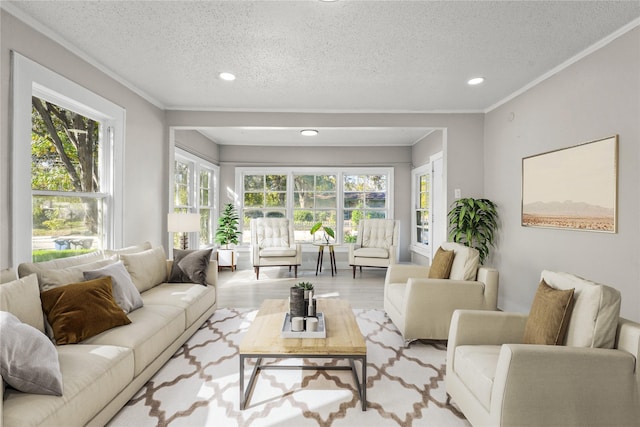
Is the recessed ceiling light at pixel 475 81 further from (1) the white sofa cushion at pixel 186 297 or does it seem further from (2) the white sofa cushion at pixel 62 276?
(2) the white sofa cushion at pixel 62 276

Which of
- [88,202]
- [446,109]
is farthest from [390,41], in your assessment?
[88,202]

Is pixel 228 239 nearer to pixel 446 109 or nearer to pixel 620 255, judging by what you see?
pixel 446 109

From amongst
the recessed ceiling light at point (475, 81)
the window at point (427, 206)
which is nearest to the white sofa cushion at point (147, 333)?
the recessed ceiling light at point (475, 81)

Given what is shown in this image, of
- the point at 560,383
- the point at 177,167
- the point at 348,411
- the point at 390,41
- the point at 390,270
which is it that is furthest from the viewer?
the point at 177,167

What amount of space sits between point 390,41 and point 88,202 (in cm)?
309

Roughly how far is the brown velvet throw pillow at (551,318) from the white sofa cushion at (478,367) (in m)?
0.22

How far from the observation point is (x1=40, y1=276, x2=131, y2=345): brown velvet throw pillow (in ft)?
6.27

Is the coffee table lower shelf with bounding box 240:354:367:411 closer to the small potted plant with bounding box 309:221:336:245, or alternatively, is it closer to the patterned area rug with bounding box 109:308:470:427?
the patterned area rug with bounding box 109:308:470:427

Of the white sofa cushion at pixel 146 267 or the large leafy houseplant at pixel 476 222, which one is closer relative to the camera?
the white sofa cushion at pixel 146 267

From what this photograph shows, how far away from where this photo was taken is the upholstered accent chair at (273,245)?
537 cm

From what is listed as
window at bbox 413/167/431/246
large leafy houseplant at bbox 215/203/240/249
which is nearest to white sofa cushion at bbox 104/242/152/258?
large leafy houseplant at bbox 215/203/240/249

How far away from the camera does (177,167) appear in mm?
5168

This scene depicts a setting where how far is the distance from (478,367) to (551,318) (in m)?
0.45

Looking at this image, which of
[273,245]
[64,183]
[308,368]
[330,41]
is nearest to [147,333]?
[308,368]
